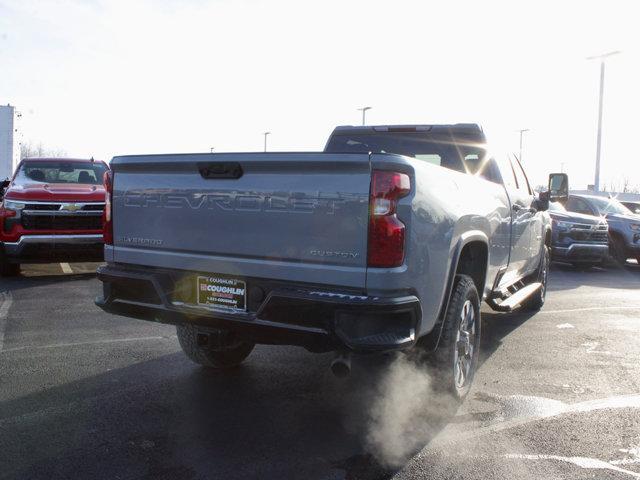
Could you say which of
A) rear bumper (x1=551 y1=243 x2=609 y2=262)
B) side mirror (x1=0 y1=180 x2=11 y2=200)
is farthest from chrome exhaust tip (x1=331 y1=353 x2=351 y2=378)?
rear bumper (x1=551 y1=243 x2=609 y2=262)

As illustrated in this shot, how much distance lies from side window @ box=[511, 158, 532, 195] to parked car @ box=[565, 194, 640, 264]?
8278 mm

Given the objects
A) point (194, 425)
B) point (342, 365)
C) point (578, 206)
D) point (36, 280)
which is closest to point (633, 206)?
point (578, 206)

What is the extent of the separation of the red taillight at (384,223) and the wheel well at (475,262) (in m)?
1.18

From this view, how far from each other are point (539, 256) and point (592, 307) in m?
1.58

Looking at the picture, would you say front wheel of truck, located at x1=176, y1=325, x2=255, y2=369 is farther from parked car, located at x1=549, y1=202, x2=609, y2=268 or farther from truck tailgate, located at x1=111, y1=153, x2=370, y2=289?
parked car, located at x1=549, y1=202, x2=609, y2=268

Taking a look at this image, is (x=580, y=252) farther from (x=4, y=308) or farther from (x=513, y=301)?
(x=4, y=308)

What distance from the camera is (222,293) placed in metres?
3.58

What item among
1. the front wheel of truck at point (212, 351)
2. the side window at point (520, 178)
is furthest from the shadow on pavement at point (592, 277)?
the front wheel of truck at point (212, 351)

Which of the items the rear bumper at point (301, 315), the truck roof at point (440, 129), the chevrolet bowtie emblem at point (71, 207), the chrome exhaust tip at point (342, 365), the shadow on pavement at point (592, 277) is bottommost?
the shadow on pavement at point (592, 277)

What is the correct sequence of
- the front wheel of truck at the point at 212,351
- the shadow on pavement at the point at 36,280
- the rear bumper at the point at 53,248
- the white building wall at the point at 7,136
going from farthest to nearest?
the white building wall at the point at 7,136
the rear bumper at the point at 53,248
the shadow on pavement at the point at 36,280
the front wheel of truck at the point at 212,351

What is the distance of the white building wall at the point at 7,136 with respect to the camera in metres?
25.2

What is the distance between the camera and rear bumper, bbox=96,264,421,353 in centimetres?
318

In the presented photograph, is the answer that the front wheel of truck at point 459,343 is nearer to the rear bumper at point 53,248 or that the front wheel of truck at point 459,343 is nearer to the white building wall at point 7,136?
the rear bumper at point 53,248

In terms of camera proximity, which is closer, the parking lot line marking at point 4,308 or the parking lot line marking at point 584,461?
the parking lot line marking at point 584,461
